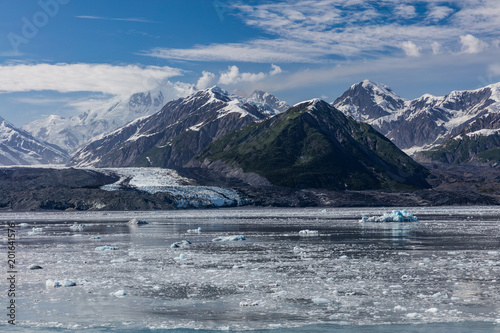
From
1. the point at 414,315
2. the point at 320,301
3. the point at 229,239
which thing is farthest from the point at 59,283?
the point at 229,239

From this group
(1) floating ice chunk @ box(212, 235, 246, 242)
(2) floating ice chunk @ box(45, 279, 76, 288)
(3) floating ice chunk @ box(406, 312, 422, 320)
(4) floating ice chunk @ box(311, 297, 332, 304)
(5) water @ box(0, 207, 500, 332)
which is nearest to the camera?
(5) water @ box(0, 207, 500, 332)

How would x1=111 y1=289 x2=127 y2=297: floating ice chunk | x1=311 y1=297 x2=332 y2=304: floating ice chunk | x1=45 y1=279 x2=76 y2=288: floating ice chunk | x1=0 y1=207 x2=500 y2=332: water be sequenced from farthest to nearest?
x1=45 y1=279 x2=76 y2=288: floating ice chunk
x1=111 y1=289 x2=127 y2=297: floating ice chunk
x1=311 y1=297 x2=332 y2=304: floating ice chunk
x1=0 y1=207 x2=500 y2=332: water

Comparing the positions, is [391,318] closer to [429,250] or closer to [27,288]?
[27,288]

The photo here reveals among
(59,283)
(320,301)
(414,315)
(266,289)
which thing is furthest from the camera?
(59,283)

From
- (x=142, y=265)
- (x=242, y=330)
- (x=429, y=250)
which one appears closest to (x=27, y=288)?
(x=142, y=265)

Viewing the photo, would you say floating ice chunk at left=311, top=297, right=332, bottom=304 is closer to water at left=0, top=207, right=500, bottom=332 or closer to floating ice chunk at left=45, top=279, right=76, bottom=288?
water at left=0, top=207, right=500, bottom=332

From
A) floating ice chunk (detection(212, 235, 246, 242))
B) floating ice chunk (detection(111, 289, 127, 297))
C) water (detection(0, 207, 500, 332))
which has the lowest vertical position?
floating ice chunk (detection(212, 235, 246, 242))

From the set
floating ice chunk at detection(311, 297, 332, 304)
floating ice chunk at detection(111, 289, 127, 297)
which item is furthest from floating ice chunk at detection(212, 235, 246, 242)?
floating ice chunk at detection(311, 297, 332, 304)

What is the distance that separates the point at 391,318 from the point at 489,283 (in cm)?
1075

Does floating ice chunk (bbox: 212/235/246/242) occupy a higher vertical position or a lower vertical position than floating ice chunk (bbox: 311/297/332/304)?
lower

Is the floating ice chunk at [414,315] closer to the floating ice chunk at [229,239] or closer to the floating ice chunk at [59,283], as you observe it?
the floating ice chunk at [59,283]

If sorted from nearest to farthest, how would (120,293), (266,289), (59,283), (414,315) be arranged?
(414,315), (120,293), (266,289), (59,283)

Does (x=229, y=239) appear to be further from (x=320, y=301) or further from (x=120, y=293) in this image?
(x=320, y=301)

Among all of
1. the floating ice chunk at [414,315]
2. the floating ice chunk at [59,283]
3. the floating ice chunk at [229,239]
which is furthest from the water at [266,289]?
the floating ice chunk at [229,239]
